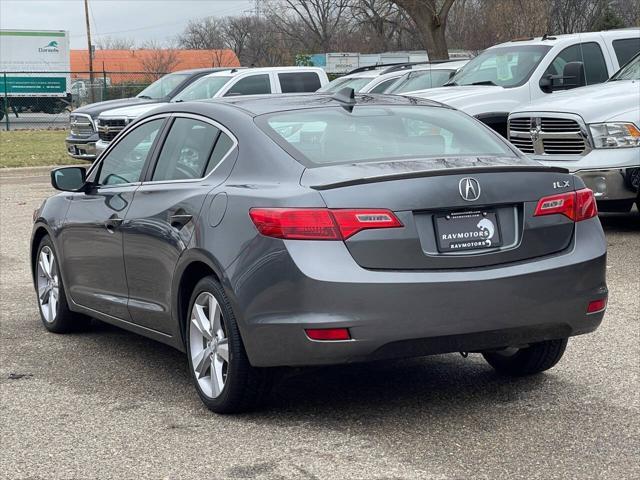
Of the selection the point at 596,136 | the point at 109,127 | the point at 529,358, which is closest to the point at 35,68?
the point at 109,127

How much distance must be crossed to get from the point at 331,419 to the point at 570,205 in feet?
5.03

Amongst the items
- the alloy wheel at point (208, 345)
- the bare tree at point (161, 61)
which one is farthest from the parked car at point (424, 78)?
the bare tree at point (161, 61)

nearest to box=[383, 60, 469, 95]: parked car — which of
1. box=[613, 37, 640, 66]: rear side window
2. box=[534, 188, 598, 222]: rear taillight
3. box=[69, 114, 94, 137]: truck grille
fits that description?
box=[613, 37, 640, 66]: rear side window

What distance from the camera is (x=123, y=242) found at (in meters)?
6.41

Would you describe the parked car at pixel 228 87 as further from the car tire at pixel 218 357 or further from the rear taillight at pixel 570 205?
the rear taillight at pixel 570 205

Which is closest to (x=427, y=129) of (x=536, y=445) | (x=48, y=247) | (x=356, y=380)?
(x=356, y=380)

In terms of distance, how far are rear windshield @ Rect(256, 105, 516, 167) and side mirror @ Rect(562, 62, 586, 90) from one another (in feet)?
24.8

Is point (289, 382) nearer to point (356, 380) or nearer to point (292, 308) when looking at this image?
point (356, 380)

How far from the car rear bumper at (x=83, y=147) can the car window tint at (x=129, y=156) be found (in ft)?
46.4

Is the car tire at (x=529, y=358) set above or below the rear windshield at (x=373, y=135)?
below

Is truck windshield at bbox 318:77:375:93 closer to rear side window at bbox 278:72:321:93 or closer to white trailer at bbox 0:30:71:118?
rear side window at bbox 278:72:321:93

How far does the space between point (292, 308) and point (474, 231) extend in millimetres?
891

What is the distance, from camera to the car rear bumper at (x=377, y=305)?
489cm

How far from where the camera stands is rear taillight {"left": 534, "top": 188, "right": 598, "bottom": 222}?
527 centimetres
